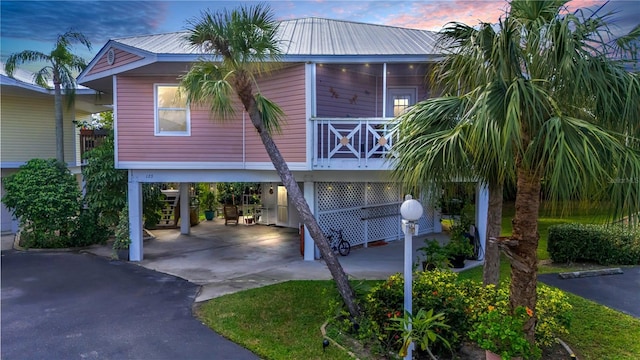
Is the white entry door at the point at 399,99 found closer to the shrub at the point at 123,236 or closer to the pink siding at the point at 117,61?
the pink siding at the point at 117,61

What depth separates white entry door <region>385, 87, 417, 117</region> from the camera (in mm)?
12219

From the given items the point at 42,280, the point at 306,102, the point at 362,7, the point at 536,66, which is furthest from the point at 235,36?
the point at 362,7

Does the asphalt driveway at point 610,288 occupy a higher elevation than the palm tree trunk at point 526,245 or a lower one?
lower

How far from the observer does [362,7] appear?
1440 cm

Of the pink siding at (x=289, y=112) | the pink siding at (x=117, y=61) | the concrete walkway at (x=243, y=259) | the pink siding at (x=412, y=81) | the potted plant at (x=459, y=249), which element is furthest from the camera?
the pink siding at (x=412, y=81)

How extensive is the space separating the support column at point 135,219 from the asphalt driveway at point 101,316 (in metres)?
0.63

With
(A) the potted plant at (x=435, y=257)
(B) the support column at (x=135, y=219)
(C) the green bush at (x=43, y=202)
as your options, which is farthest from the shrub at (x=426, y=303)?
(C) the green bush at (x=43, y=202)

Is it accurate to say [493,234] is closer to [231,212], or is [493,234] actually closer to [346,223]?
[346,223]

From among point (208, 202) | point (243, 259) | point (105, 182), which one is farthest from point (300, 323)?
point (208, 202)

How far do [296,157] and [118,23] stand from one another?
1379cm

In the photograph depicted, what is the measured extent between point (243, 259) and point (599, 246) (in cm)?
951

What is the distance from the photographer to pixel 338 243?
11.3 metres

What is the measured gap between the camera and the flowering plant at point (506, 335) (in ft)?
13.9

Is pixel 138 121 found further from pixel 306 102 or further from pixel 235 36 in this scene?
pixel 235 36
